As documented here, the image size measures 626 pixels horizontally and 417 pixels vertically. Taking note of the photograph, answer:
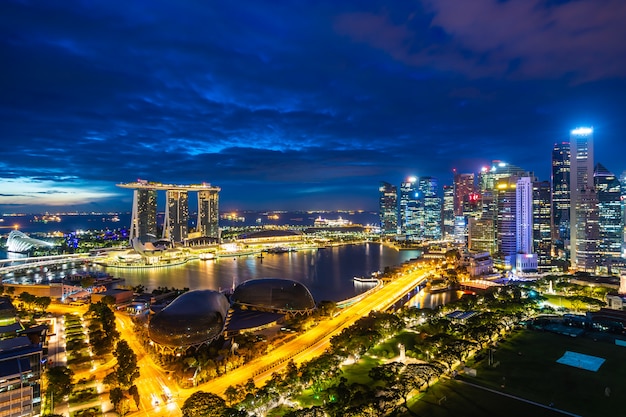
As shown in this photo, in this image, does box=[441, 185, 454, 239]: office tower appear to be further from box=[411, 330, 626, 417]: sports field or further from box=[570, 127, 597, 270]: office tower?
box=[411, 330, 626, 417]: sports field

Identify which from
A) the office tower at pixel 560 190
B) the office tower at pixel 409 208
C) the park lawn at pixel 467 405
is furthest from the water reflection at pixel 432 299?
the office tower at pixel 409 208

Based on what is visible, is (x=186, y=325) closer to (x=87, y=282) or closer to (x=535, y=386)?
(x=535, y=386)

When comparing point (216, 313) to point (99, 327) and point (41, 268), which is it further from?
point (41, 268)

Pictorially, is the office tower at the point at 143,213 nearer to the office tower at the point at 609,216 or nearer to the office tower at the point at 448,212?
the office tower at the point at 609,216

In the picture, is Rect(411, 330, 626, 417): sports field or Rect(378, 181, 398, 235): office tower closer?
Rect(411, 330, 626, 417): sports field

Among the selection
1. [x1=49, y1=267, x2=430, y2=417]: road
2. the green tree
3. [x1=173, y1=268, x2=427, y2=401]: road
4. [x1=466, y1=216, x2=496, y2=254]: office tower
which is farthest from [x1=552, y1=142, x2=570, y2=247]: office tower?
the green tree
